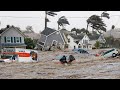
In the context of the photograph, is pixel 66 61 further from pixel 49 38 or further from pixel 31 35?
pixel 31 35

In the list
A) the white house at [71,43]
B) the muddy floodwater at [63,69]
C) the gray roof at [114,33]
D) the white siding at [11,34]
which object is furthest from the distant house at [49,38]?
the gray roof at [114,33]

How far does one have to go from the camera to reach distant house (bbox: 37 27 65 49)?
5488mm

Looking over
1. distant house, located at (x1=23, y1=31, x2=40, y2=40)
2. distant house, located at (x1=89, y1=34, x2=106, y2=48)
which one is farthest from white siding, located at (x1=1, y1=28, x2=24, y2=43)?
distant house, located at (x1=89, y1=34, x2=106, y2=48)

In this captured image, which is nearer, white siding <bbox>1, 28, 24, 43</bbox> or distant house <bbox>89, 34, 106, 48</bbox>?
white siding <bbox>1, 28, 24, 43</bbox>

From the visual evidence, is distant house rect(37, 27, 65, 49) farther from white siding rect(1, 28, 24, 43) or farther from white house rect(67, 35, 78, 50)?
white siding rect(1, 28, 24, 43)

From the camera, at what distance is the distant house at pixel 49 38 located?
216 inches

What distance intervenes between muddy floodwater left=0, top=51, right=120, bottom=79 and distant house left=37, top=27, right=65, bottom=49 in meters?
0.26

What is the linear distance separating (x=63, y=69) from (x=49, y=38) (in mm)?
649

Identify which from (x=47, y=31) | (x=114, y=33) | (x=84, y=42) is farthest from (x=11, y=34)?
(x=114, y=33)

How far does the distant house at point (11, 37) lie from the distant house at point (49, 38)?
0.34m

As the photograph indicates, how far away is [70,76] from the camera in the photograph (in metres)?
5.30

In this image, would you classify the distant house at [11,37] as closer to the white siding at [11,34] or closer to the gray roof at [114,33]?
the white siding at [11,34]
